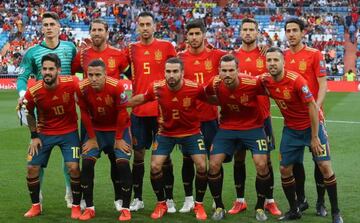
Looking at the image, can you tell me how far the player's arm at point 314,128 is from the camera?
308 inches

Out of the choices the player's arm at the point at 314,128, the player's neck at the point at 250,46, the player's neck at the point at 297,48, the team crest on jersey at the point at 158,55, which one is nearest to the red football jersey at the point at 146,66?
the team crest on jersey at the point at 158,55

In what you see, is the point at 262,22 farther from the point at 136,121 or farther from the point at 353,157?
the point at 136,121

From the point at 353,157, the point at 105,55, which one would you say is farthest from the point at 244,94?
the point at 353,157

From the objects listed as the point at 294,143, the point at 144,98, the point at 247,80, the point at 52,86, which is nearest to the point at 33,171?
the point at 52,86

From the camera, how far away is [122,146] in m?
8.41

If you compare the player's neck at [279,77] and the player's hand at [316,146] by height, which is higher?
the player's neck at [279,77]

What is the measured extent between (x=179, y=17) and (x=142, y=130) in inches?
1288

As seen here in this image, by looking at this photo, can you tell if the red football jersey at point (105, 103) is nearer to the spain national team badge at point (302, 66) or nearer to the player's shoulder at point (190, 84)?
the player's shoulder at point (190, 84)

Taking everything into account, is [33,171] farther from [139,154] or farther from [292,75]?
[292,75]

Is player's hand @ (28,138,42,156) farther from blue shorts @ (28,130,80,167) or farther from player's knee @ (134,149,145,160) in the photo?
player's knee @ (134,149,145,160)

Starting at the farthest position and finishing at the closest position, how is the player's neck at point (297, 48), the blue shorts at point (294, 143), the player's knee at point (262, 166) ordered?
the player's neck at point (297, 48)
the player's knee at point (262, 166)
the blue shorts at point (294, 143)

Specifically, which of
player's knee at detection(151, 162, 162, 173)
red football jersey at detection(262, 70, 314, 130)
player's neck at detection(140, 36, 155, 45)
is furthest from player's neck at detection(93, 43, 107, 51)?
red football jersey at detection(262, 70, 314, 130)

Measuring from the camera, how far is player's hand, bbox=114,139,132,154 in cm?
841

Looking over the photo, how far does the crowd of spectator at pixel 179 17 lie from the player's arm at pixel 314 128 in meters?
28.9
